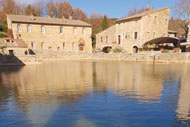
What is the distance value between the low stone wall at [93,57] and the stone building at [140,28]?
6.02 metres

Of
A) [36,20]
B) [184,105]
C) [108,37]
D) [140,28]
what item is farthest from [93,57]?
[184,105]

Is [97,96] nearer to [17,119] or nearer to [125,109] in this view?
[125,109]

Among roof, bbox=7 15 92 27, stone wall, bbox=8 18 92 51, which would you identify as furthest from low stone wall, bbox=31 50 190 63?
roof, bbox=7 15 92 27

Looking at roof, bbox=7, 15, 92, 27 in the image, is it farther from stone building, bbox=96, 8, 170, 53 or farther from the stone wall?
stone building, bbox=96, 8, 170, 53

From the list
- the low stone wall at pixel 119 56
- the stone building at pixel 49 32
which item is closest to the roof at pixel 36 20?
the stone building at pixel 49 32

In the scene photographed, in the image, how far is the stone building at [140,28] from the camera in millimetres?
28469

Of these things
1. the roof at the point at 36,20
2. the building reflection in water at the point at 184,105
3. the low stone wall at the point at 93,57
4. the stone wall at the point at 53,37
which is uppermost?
the roof at the point at 36,20

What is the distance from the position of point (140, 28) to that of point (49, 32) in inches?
778

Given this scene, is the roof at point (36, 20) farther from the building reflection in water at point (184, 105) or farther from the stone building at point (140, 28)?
the building reflection in water at point (184, 105)

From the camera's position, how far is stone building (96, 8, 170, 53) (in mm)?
28469

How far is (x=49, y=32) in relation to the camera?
101 feet

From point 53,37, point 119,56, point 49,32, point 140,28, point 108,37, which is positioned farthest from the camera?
point 108,37

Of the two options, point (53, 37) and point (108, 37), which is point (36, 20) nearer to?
point (53, 37)

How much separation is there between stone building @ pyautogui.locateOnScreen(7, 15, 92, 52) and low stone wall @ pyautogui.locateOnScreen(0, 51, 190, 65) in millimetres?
4034
